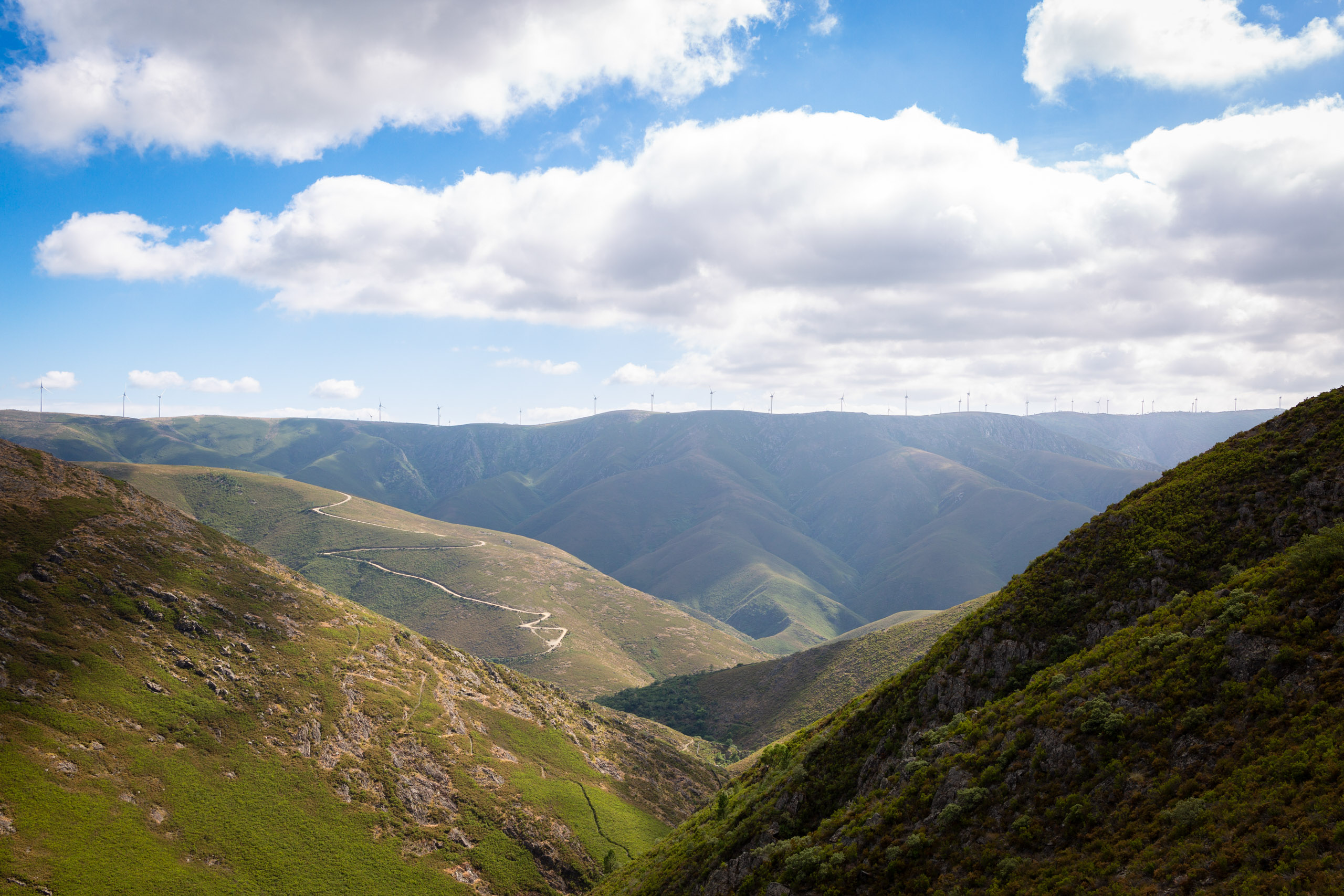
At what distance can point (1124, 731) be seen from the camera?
93.9 feet

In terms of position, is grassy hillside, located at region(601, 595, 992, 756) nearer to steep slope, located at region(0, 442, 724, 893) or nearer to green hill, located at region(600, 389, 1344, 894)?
steep slope, located at region(0, 442, 724, 893)

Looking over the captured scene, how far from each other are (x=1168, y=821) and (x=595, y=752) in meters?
106

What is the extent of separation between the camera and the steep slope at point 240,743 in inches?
2501

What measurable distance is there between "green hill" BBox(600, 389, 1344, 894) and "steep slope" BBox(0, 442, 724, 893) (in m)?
41.1

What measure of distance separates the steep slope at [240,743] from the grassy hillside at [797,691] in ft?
184

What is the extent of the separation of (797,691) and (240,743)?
463 feet

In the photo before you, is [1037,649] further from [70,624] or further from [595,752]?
[70,624]

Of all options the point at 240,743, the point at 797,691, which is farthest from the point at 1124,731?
the point at 797,691

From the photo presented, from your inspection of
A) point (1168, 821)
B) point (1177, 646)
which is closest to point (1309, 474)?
point (1177, 646)

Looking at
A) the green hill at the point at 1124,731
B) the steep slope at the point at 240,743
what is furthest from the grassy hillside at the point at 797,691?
the green hill at the point at 1124,731

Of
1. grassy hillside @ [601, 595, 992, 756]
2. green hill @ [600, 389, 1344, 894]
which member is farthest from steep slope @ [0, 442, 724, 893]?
grassy hillside @ [601, 595, 992, 756]

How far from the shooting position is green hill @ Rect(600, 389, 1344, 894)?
73.6 ft

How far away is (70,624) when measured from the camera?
7800cm

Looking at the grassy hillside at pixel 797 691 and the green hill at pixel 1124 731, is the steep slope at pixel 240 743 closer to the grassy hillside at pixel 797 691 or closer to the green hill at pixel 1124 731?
the green hill at pixel 1124 731
